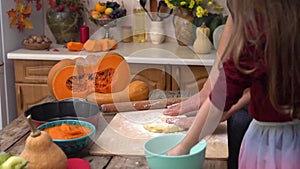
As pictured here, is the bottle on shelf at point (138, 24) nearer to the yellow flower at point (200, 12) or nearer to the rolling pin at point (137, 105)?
the yellow flower at point (200, 12)

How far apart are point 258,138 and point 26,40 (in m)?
2.00

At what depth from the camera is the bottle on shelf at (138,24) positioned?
3.03 metres

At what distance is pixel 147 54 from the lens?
2.70 m

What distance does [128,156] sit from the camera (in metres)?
1.24

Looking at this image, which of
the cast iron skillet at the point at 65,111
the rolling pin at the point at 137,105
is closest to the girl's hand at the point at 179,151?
the cast iron skillet at the point at 65,111

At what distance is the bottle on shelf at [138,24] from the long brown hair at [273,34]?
204 centimetres

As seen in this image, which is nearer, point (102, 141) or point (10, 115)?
point (102, 141)

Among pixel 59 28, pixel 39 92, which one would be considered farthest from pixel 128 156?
pixel 59 28

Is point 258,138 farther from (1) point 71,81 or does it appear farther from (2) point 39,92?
(2) point 39,92

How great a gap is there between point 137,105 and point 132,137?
22 cm

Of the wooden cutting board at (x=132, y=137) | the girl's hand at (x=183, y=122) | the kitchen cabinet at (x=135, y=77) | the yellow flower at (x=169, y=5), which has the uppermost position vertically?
the yellow flower at (x=169, y=5)

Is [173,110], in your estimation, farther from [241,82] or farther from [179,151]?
[241,82]

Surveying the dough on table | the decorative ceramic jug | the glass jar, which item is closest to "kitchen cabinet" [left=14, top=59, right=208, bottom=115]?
the decorative ceramic jug

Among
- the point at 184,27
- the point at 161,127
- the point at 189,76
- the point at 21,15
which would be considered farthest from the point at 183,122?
the point at 21,15
